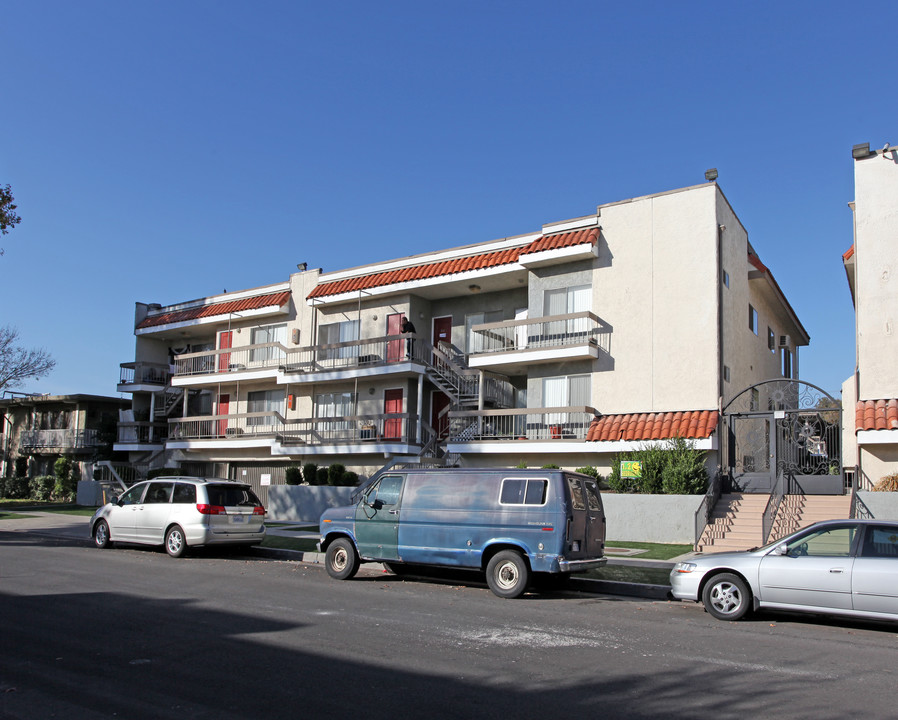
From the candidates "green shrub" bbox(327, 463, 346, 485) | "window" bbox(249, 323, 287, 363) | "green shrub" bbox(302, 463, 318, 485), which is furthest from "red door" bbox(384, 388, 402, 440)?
"window" bbox(249, 323, 287, 363)

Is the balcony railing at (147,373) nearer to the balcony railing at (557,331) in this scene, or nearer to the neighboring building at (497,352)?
the neighboring building at (497,352)

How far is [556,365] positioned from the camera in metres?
25.7

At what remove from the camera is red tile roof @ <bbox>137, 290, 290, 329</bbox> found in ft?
110

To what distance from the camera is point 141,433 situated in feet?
126

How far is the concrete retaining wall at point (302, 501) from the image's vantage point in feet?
83.0

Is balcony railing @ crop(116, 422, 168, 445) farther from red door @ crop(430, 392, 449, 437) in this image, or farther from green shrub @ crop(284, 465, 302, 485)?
red door @ crop(430, 392, 449, 437)

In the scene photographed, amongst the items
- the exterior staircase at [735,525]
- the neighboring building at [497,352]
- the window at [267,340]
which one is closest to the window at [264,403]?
the neighboring building at [497,352]

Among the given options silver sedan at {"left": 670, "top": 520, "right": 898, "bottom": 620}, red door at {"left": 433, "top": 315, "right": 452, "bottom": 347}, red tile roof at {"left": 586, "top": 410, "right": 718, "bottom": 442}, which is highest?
red door at {"left": 433, "top": 315, "right": 452, "bottom": 347}

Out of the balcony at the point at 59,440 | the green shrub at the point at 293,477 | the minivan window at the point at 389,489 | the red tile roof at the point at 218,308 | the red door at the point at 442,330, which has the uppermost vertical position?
the red tile roof at the point at 218,308

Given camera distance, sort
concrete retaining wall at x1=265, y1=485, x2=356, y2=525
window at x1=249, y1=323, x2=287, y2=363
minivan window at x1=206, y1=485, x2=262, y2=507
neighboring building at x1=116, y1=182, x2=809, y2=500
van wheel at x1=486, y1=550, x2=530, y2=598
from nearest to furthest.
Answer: van wheel at x1=486, y1=550, x2=530, y2=598 → minivan window at x1=206, y1=485, x2=262, y2=507 → neighboring building at x1=116, y1=182, x2=809, y2=500 → concrete retaining wall at x1=265, y1=485, x2=356, y2=525 → window at x1=249, y1=323, x2=287, y2=363

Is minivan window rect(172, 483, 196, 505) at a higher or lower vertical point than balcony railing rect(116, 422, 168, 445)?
lower

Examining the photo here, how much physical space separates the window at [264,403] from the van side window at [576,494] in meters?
23.1

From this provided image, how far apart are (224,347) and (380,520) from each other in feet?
83.0

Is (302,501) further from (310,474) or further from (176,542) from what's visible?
(176,542)
